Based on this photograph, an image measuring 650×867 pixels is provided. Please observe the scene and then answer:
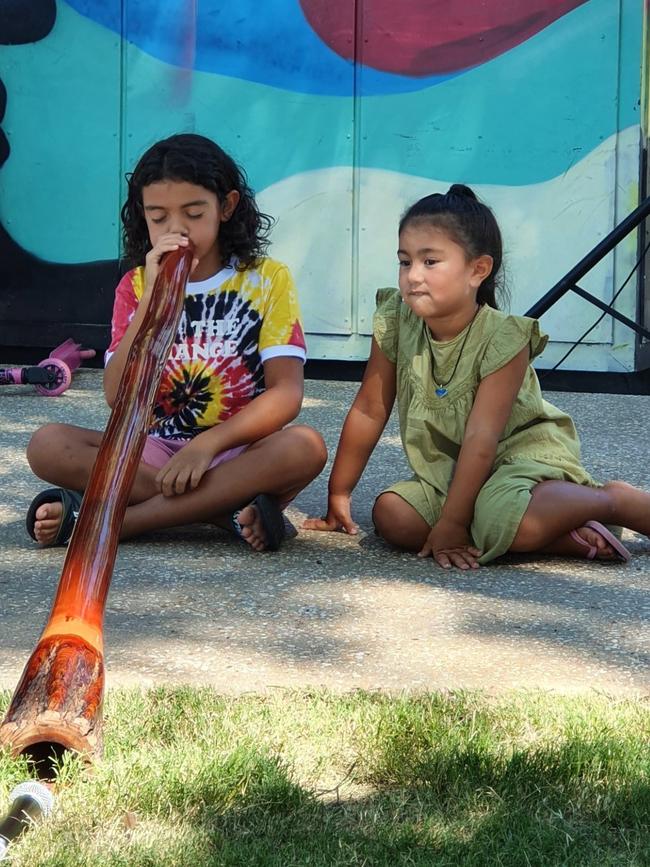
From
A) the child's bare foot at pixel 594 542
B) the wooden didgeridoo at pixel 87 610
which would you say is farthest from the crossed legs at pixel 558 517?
the wooden didgeridoo at pixel 87 610

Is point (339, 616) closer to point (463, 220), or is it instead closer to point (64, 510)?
point (64, 510)

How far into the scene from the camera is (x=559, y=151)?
20.1ft

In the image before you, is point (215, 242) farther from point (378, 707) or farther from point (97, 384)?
point (97, 384)

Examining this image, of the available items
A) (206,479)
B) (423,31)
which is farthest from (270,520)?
(423,31)

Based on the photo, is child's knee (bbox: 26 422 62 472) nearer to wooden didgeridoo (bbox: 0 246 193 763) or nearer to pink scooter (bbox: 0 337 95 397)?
wooden didgeridoo (bbox: 0 246 193 763)

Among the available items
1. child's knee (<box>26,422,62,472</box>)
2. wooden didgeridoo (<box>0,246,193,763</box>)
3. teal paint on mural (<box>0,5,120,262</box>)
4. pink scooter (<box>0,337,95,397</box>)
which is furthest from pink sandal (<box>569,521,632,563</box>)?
teal paint on mural (<box>0,5,120,262</box>)

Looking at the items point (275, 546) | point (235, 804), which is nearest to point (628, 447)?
point (275, 546)

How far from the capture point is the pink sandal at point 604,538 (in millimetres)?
3166

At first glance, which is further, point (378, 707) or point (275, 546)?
point (275, 546)

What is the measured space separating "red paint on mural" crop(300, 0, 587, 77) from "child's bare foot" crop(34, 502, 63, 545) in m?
3.66

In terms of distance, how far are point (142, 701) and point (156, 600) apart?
63 cm

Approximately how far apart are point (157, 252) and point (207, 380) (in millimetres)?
384

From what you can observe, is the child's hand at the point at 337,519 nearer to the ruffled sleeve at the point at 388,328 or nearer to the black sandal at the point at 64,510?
the ruffled sleeve at the point at 388,328

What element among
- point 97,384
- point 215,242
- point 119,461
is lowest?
point 97,384
